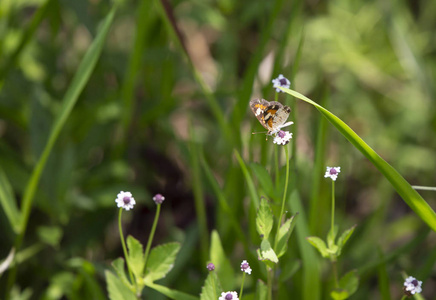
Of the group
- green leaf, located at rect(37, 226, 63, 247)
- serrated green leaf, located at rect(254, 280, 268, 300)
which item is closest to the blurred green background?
green leaf, located at rect(37, 226, 63, 247)

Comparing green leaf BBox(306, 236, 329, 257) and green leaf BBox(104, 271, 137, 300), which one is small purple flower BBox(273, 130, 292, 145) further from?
green leaf BBox(104, 271, 137, 300)

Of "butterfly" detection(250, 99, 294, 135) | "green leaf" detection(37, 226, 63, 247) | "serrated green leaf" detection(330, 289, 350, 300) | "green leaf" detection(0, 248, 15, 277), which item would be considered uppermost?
"butterfly" detection(250, 99, 294, 135)

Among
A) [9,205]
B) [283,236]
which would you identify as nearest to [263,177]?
[283,236]

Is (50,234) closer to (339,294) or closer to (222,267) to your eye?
(222,267)

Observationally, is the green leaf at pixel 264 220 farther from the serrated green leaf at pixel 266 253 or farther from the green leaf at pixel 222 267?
the green leaf at pixel 222 267

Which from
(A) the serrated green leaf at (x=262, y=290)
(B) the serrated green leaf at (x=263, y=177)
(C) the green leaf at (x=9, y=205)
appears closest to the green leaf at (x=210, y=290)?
(A) the serrated green leaf at (x=262, y=290)

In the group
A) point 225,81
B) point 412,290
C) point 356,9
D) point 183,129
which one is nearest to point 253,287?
point 412,290

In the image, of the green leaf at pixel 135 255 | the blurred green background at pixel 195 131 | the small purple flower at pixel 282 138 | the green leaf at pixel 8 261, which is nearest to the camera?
the small purple flower at pixel 282 138
